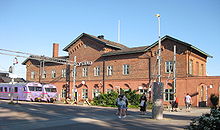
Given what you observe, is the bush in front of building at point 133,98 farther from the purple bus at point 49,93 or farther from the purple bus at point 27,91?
the purple bus at point 27,91

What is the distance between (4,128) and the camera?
12.1m

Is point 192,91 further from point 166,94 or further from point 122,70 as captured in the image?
point 122,70

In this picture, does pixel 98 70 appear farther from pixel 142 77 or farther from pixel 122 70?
pixel 142 77

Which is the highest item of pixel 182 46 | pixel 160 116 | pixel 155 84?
pixel 182 46

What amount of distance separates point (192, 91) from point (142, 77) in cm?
747

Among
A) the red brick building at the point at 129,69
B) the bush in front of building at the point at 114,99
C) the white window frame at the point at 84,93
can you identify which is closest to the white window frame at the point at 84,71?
the red brick building at the point at 129,69

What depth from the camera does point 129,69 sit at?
39.2m

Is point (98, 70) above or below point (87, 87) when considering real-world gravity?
above

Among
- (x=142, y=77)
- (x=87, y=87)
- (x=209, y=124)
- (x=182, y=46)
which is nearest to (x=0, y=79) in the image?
(x=87, y=87)

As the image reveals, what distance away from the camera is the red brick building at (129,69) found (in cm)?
3350

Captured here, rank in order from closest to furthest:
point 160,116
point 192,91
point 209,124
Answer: point 209,124 → point 160,116 → point 192,91

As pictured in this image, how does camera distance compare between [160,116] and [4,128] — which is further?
[160,116]

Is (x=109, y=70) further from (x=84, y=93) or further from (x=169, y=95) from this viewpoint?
(x=169, y=95)

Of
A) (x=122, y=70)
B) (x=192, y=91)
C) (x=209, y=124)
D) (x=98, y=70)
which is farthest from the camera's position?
(x=98, y=70)
